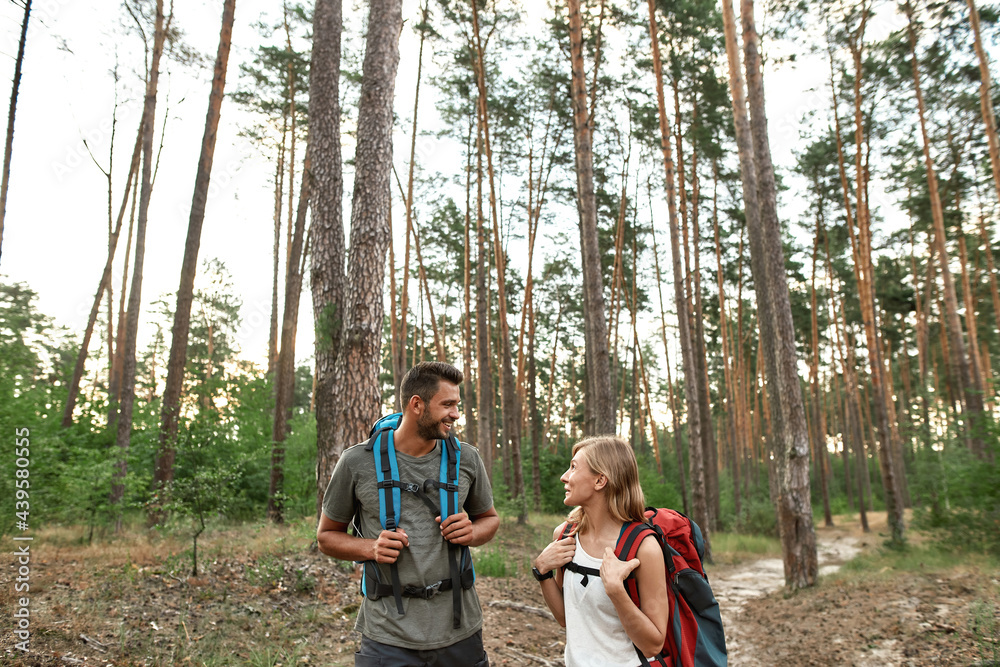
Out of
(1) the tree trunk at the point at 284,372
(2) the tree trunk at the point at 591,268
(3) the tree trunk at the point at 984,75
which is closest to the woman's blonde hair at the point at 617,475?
(2) the tree trunk at the point at 591,268

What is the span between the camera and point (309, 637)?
5262 millimetres

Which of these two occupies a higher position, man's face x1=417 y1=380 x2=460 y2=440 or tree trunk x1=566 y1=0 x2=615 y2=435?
tree trunk x1=566 y1=0 x2=615 y2=435

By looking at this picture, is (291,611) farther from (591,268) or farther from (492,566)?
(591,268)

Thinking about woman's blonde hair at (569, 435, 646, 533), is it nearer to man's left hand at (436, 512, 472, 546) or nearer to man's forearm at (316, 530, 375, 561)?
man's left hand at (436, 512, 472, 546)

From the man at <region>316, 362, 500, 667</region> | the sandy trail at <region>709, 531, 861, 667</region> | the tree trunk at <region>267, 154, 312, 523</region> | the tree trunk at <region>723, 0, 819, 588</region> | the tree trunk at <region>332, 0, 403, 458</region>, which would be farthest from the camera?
the tree trunk at <region>267, 154, 312, 523</region>

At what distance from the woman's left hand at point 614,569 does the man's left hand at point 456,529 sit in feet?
1.85

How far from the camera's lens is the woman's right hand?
7.14 ft

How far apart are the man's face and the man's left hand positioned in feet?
1.05

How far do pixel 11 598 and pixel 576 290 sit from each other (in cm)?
2240

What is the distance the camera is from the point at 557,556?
220 centimetres

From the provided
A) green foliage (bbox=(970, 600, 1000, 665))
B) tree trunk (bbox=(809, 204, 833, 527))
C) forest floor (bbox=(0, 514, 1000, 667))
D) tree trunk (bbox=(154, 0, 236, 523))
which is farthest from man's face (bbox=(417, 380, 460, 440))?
tree trunk (bbox=(809, 204, 833, 527))

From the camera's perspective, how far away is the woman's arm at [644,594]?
1957mm

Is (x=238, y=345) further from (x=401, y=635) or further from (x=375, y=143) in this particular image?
(x=401, y=635)

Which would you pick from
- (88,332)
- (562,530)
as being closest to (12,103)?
(88,332)
